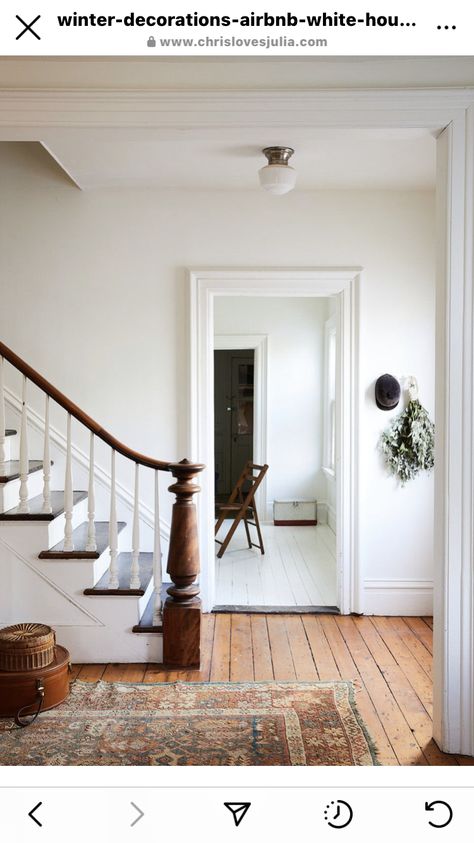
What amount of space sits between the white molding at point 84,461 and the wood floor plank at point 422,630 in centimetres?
163

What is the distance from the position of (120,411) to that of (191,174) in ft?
4.97

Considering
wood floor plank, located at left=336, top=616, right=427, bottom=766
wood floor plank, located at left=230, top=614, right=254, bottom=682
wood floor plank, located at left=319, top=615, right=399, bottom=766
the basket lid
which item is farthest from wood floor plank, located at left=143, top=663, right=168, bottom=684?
wood floor plank, located at left=336, top=616, right=427, bottom=766

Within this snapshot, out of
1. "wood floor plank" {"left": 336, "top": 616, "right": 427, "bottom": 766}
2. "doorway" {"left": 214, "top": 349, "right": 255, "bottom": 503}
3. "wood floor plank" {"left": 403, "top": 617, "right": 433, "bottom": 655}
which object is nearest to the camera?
"wood floor plank" {"left": 336, "top": 616, "right": 427, "bottom": 766}

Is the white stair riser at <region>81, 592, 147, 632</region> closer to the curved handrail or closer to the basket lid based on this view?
the basket lid

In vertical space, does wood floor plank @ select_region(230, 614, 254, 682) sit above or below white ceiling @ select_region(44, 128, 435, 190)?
below

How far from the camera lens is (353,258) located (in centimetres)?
459

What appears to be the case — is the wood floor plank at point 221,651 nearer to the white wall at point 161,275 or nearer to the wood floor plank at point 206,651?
the wood floor plank at point 206,651

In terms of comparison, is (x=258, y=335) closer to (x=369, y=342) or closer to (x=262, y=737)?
(x=369, y=342)

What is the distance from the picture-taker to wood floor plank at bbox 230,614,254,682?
3.65 m

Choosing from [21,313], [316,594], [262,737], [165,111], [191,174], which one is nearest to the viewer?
[165,111]

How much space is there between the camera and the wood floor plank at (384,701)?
2828mm

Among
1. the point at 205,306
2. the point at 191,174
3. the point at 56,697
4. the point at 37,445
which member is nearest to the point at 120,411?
the point at 37,445

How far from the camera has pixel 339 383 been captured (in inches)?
185
